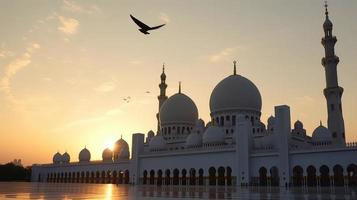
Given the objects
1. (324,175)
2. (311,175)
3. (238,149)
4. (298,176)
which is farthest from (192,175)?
(324,175)

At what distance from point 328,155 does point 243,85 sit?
15449 mm

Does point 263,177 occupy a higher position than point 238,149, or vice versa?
point 238,149

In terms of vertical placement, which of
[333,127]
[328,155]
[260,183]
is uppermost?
[333,127]

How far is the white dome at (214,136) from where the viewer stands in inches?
1559

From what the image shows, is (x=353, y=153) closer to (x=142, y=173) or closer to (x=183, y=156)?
(x=183, y=156)

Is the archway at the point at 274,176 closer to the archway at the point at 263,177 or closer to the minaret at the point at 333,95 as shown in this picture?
the archway at the point at 263,177

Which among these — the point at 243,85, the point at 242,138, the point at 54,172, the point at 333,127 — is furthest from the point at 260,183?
the point at 54,172

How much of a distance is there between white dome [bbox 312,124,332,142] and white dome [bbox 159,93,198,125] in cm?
1796

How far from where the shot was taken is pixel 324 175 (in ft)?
106

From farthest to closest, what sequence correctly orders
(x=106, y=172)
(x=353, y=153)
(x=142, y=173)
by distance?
(x=106, y=172)
(x=142, y=173)
(x=353, y=153)

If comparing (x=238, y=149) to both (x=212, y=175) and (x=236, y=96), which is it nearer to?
(x=212, y=175)

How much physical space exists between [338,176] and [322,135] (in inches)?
209

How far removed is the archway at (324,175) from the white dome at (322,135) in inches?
187

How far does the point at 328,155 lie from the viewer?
3139 cm
